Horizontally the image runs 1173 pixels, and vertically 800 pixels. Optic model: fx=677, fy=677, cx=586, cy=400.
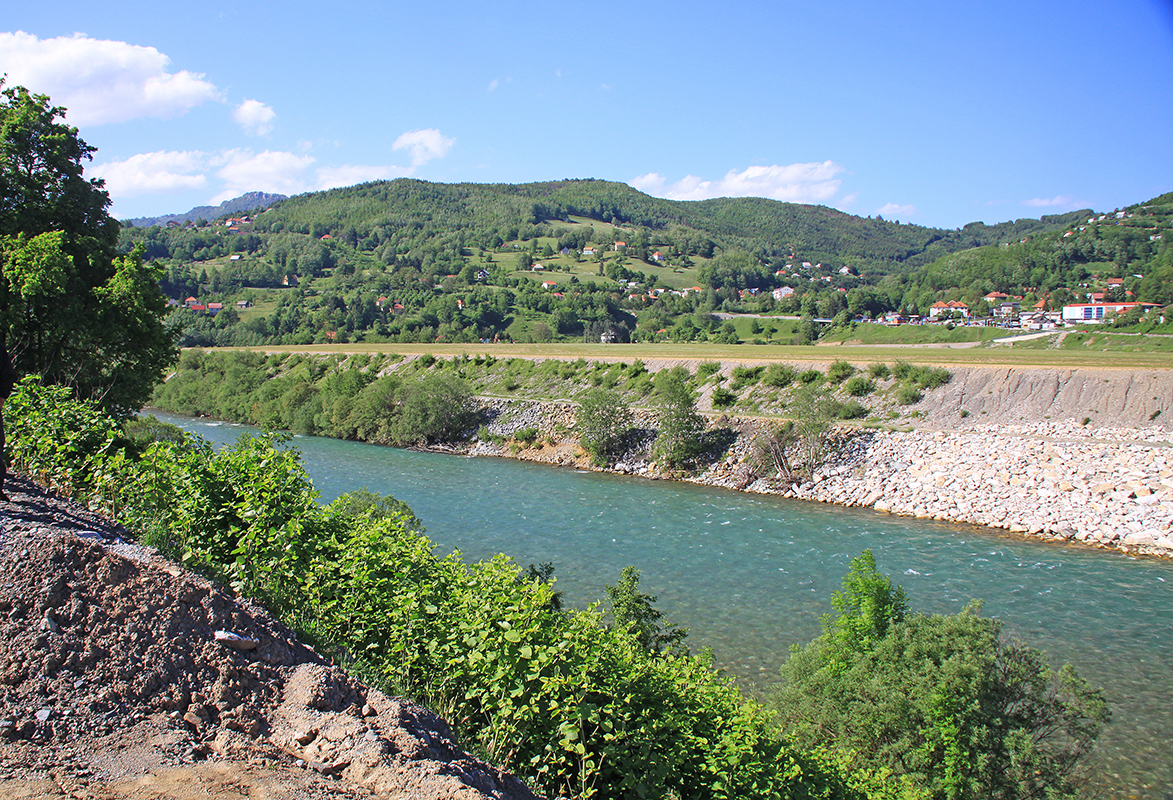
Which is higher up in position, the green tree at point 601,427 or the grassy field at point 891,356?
the grassy field at point 891,356

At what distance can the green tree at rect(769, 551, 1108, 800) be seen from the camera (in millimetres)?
9547

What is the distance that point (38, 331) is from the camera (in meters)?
17.6

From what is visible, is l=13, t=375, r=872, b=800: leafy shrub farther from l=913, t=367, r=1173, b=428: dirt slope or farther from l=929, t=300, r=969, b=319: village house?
l=929, t=300, r=969, b=319: village house

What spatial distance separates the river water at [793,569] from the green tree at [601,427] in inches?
204

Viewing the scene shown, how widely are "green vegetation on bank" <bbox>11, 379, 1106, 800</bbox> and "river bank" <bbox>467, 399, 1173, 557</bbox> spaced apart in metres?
16.4

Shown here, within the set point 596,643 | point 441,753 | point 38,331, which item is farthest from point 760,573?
point 38,331

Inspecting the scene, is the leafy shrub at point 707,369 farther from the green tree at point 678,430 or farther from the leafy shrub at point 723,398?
the green tree at point 678,430

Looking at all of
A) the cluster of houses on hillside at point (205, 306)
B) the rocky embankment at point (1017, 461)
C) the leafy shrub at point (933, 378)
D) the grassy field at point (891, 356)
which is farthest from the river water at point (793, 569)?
the cluster of houses on hillside at point (205, 306)

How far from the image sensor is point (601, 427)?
39.9 meters

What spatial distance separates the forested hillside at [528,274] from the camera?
317 feet

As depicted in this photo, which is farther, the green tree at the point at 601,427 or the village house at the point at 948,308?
the village house at the point at 948,308

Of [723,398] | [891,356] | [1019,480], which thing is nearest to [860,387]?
[723,398]

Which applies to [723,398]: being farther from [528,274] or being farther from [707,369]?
[528,274]

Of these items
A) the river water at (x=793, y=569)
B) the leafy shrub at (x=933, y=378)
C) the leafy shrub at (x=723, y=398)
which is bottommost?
the river water at (x=793, y=569)
